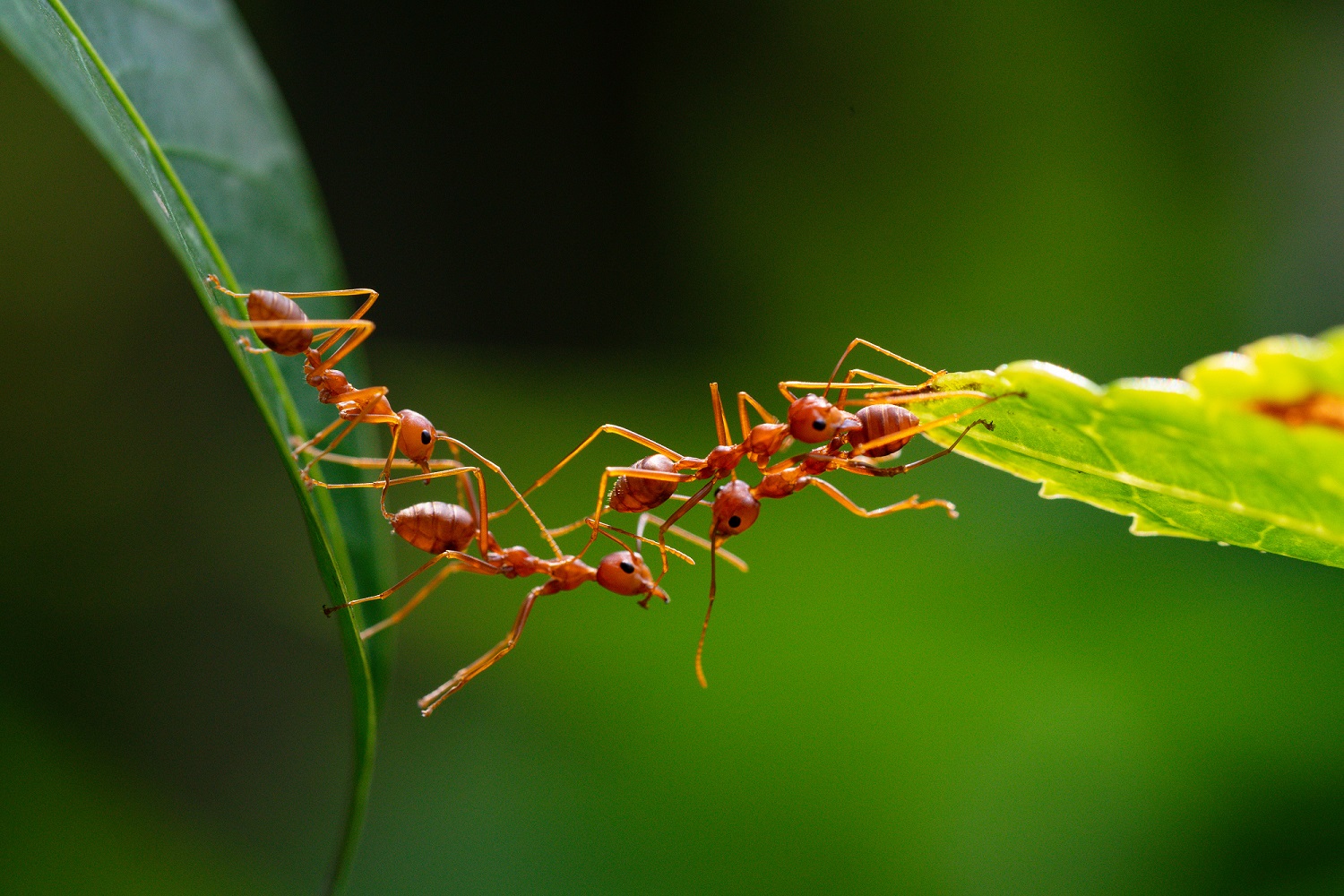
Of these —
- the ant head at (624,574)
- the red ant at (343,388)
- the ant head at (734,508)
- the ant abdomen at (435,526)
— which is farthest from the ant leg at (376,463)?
the ant head at (734,508)

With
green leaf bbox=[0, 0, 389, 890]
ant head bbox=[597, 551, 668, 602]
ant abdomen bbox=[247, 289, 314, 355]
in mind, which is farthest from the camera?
ant head bbox=[597, 551, 668, 602]

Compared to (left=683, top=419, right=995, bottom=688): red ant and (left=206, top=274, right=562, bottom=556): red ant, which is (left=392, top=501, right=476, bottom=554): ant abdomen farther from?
(left=683, top=419, right=995, bottom=688): red ant

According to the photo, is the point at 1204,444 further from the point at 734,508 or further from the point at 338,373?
the point at 338,373

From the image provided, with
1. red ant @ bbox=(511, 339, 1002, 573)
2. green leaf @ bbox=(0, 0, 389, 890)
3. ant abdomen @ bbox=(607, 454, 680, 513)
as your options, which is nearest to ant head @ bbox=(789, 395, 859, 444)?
red ant @ bbox=(511, 339, 1002, 573)

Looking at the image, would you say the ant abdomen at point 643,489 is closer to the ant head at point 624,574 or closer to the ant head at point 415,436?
the ant head at point 624,574

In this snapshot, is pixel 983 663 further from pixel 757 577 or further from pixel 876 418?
pixel 876 418

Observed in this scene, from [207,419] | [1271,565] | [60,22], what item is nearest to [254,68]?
[60,22]
